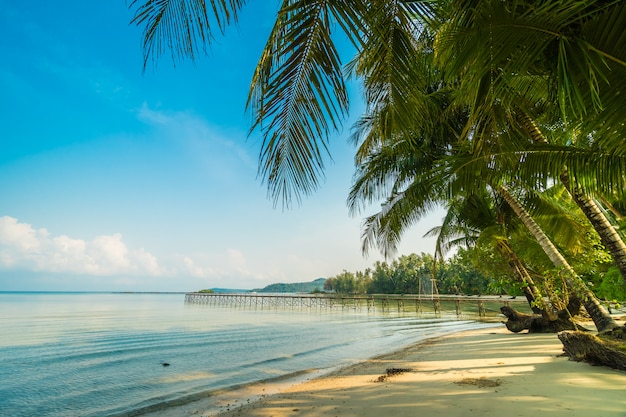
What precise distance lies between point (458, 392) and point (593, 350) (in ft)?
8.09

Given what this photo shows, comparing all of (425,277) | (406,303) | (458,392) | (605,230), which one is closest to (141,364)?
(458,392)

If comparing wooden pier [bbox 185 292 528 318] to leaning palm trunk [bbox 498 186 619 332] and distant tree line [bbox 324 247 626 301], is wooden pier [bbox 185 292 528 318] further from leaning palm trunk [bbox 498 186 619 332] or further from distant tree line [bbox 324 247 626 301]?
leaning palm trunk [bbox 498 186 619 332]

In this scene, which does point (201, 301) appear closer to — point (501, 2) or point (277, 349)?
point (277, 349)

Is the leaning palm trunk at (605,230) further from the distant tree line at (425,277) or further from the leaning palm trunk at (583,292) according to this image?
the distant tree line at (425,277)

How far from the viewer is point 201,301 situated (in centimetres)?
6200

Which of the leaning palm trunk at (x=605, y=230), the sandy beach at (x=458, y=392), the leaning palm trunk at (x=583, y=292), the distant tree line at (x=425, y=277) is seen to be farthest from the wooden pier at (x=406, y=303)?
the leaning palm trunk at (x=605, y=230)

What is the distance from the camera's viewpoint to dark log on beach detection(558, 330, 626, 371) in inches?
183

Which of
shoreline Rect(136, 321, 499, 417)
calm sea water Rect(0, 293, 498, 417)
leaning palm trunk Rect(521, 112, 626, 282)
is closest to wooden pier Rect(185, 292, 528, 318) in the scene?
calm sea water Rect(0, 293, 498, 417)

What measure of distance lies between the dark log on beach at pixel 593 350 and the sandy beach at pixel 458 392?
0.46 feet

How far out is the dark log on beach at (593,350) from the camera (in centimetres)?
464

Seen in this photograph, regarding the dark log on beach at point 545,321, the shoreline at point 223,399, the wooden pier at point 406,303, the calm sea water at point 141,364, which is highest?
the dark log on beach at point 545,321

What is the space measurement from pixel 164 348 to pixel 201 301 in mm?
52260

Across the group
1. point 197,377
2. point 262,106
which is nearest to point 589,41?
point 262,106

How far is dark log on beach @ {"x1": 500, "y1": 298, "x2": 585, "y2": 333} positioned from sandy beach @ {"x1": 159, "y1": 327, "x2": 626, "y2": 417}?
4.26 m
